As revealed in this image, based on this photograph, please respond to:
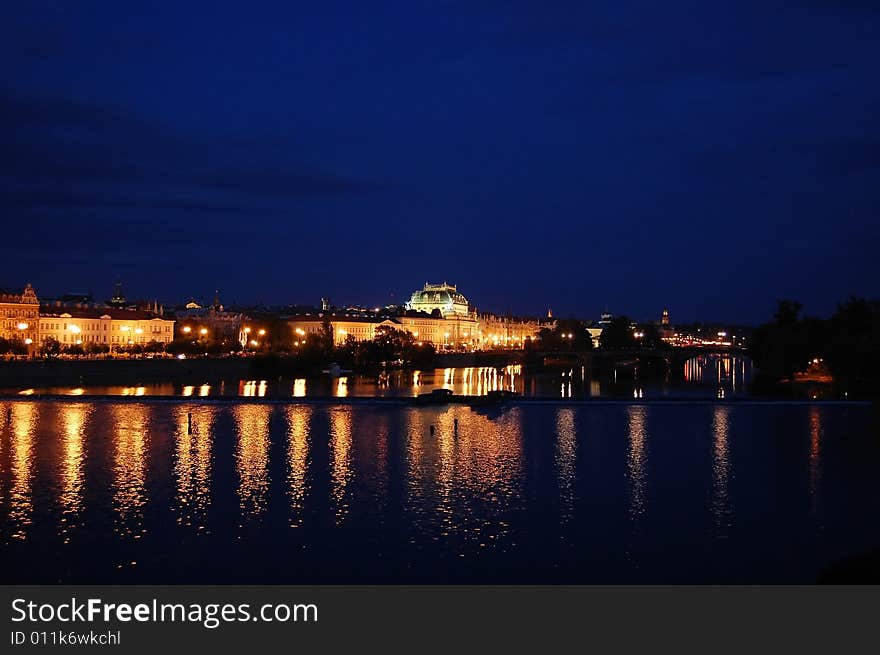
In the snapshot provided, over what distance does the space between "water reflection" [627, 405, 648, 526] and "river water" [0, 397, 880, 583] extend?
3.5 inches

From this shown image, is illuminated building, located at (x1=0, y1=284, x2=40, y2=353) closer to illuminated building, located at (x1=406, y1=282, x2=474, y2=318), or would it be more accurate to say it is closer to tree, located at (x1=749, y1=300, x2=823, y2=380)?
tree, located at (x1=749, y1=300, x2=823, y2=380)

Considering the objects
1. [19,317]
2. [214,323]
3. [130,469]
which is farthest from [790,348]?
[214,323]

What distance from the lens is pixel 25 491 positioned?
16.0m

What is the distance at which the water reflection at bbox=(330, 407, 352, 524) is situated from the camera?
15.1 m

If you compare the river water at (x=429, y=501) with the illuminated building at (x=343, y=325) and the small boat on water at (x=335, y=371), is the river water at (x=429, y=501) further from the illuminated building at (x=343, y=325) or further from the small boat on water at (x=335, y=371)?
the illuminated building at (x=343, y=325)

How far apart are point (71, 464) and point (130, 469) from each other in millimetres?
1565

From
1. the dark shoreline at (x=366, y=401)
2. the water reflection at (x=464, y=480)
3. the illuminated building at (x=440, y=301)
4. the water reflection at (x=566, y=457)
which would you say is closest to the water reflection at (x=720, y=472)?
the water reflection at (x=566, y=457)

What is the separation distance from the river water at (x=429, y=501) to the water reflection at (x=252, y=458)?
8cm

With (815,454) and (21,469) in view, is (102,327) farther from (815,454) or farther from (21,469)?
(815,454)

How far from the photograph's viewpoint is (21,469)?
721 inches

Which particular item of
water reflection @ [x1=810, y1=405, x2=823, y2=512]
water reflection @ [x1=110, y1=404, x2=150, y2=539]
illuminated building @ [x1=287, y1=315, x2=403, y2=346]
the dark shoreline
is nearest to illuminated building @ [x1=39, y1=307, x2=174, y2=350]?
illuminated building @ [x1=287, y1=315, x2=403, y2=346]
